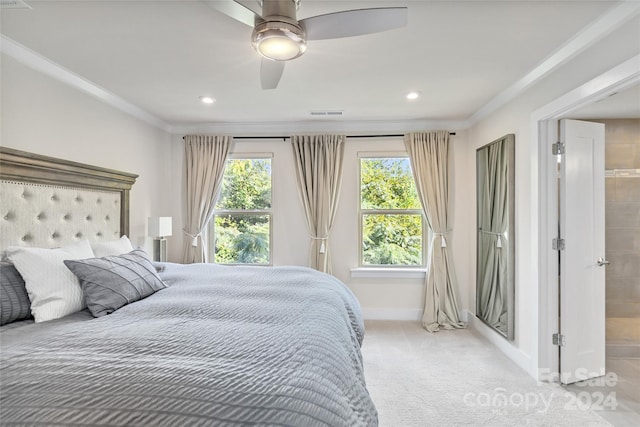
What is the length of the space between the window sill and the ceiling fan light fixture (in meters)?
2.84

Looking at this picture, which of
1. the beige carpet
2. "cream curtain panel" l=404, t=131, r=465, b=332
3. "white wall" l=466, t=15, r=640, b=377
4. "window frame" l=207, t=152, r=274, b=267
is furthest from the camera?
"window frame" l=207, t=152, r=274, b=267

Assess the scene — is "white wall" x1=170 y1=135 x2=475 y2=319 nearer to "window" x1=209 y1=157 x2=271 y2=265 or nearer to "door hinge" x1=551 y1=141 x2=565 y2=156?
"window" x1=209 y1=157 x2=271 y2=265

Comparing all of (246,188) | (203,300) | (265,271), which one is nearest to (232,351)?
(203,300)

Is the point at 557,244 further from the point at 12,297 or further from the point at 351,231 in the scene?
the point at 12,297

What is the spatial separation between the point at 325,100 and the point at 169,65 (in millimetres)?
1418

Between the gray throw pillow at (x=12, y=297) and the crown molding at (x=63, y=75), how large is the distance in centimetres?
145

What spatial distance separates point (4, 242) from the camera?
194 cm

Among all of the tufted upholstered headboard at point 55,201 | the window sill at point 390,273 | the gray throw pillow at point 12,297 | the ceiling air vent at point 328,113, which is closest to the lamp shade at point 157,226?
the tufted upholstered headboard at point 55,201

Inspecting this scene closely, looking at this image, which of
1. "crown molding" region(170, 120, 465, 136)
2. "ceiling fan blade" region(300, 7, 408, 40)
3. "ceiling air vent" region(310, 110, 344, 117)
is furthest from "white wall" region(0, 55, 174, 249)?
"ceiling fan blade" region(300, 7, 408, 40)

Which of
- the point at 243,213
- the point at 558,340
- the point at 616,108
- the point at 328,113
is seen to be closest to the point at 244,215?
the point at 243,213

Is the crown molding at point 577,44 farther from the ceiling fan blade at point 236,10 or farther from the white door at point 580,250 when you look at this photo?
the ceiling fan blade at point 236,10

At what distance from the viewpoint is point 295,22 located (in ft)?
4.93

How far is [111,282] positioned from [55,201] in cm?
108

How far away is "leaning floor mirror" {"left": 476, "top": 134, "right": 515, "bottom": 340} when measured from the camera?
9.59 feet
